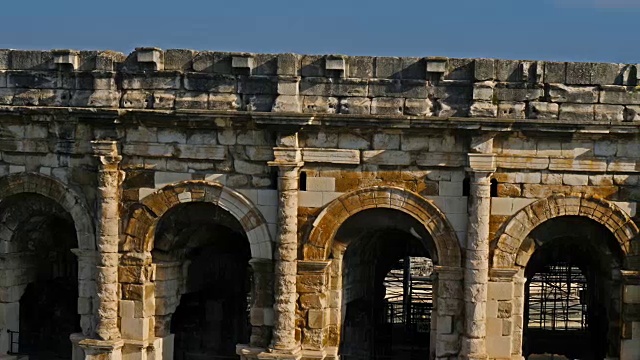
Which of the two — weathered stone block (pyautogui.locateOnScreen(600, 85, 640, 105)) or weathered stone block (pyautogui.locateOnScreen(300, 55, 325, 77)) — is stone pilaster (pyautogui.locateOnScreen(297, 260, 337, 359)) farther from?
weathered stone block (pyautogui.locateOnScreen(600, 85, 640, 105))

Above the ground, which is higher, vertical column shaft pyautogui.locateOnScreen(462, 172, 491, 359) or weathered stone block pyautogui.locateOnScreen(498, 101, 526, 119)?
weathered stone block pyautogui.locateOnScreen(498, 101, 526, 119)

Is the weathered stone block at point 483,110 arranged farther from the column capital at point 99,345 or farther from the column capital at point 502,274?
the column capital at point 99,345

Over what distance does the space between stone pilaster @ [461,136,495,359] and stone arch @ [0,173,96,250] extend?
21.7 ft

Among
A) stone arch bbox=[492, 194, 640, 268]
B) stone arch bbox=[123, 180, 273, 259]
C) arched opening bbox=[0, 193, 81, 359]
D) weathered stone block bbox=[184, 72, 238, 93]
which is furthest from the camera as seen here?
arched opening bbox=[0, 193, 81, 359]

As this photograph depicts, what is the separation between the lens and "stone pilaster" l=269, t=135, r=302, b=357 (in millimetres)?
15188

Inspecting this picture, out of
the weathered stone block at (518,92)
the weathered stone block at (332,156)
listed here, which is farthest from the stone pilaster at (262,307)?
the weathered stone block at (518,92)

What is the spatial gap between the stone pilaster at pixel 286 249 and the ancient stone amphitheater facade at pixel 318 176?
29 mm

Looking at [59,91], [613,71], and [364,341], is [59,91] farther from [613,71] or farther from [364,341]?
[613,71]

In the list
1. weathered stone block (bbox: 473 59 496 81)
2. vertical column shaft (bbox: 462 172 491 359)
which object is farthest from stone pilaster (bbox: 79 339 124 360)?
weathered stone block (bbox: 473 59 496 81)

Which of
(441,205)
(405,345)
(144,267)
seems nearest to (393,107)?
(441,205)

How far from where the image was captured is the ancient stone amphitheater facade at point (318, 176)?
14898 mm

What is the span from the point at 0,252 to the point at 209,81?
5.24 m

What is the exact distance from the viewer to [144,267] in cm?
1602

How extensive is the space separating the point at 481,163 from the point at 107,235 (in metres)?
6.55
